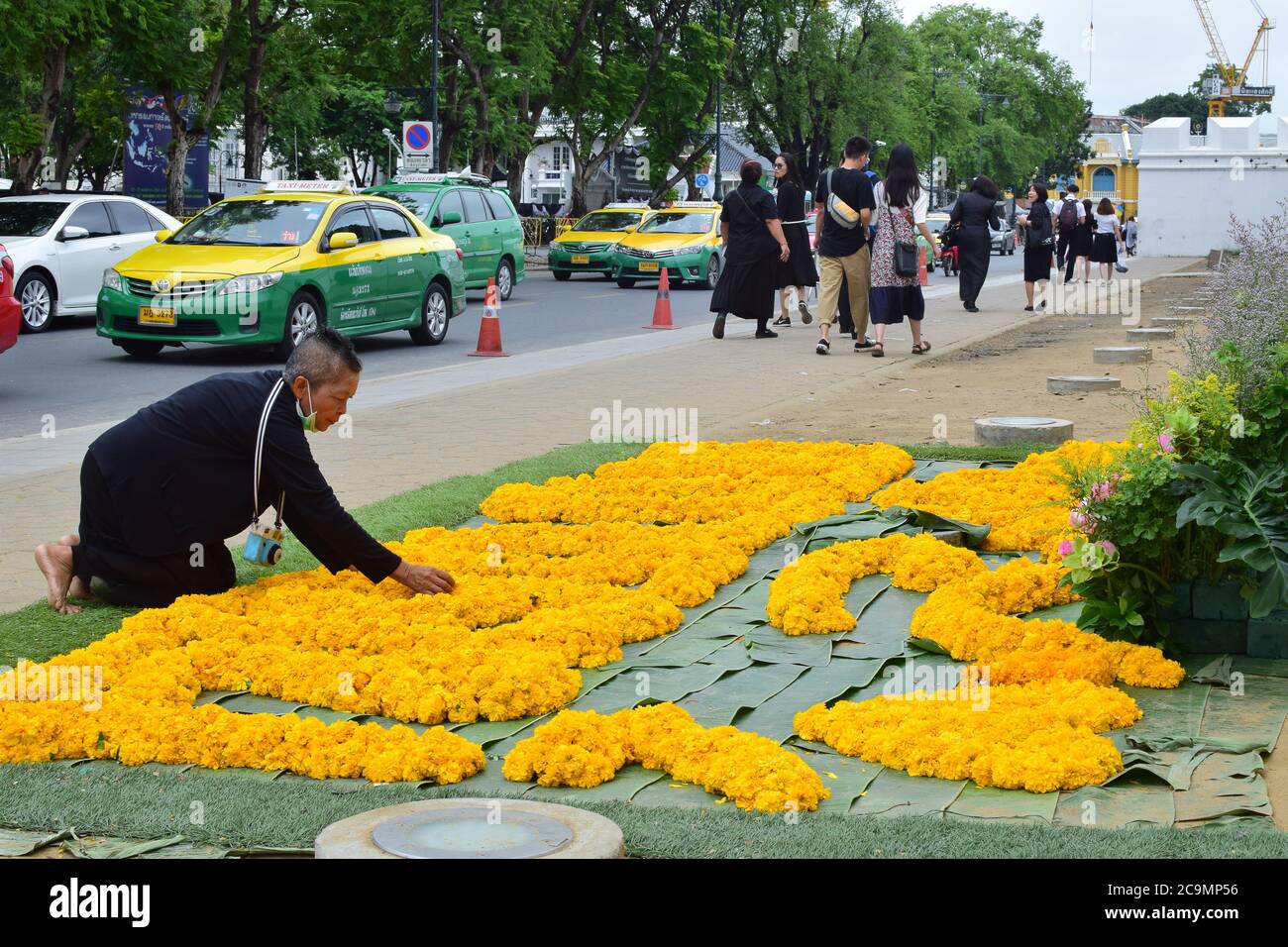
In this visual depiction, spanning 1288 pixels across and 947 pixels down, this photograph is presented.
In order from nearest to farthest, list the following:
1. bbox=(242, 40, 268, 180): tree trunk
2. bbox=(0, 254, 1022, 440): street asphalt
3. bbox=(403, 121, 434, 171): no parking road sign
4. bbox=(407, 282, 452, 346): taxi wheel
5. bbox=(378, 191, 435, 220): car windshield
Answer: bbox=(0, 254, 1022, 440): street asphalt → bbox=(407, 282, 452, 346): taxi wheel → bbox=(378, 191, 435, 220): car windshield → bbox=(242, 40, 268, 180): tree trunk → bbox=(403, 121, 434, 171): no parking road sign

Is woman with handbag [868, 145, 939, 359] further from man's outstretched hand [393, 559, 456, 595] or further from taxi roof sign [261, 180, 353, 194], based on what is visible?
man's outstretched hand [393, 559, 456, 595]

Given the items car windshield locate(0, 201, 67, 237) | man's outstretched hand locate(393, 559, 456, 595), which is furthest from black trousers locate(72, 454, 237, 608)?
car windshield locate(0, 201, 67, 237)

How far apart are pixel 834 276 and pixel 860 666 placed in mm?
11364

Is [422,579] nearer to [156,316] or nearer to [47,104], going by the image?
[156,316]

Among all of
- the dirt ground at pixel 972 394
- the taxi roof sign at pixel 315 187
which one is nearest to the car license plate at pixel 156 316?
the taxi roof sign at pixel 315 187

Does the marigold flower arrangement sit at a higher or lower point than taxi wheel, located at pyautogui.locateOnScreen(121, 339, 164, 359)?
lower

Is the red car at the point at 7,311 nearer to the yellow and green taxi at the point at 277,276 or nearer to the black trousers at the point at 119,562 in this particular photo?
the yellow and green taxi at the point at 277,276

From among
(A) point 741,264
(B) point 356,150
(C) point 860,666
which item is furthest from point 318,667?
(B) point 356,150

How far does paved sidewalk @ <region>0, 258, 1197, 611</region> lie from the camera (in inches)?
362

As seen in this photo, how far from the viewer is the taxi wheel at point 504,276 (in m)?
25.7

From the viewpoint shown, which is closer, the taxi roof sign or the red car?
the red car

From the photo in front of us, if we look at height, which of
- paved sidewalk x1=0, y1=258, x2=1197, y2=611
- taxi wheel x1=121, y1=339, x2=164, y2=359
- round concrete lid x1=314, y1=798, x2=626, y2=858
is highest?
taxi wheel x1=121, y1=339, x2=164, y2=359

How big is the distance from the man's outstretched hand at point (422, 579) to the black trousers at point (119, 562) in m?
0.77

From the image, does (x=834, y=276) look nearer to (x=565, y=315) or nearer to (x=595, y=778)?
(x=565, y=315)
